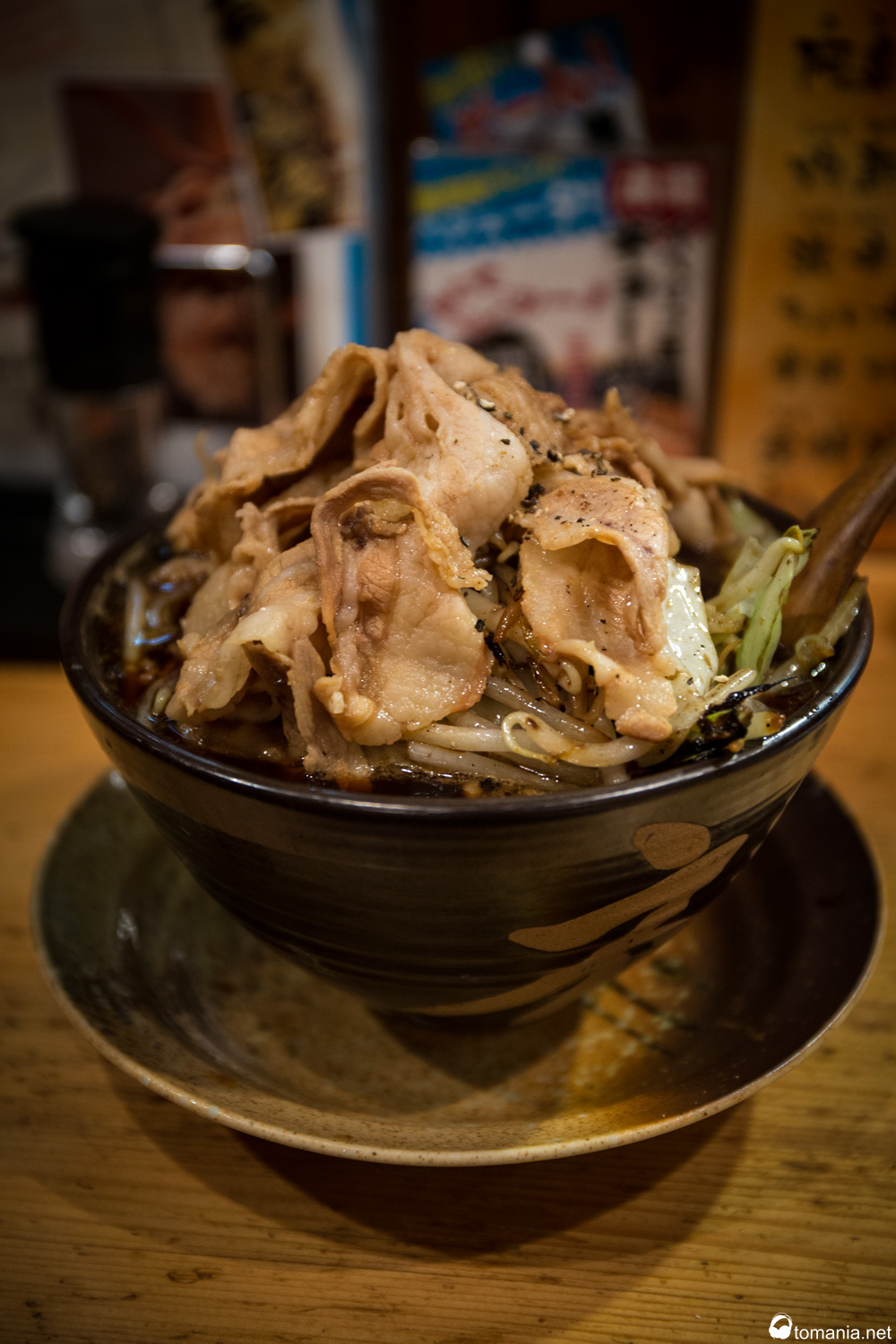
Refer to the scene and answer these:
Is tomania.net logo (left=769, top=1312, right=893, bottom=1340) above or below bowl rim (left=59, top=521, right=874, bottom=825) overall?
below

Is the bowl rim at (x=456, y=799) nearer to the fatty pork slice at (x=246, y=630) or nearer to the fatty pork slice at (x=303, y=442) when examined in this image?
the fatty pork slice at (x=246, y=630)

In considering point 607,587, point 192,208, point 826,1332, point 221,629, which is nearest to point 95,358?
point 192,208

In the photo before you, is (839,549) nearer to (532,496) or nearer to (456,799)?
(532,496)

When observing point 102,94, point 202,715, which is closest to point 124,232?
point 102,94

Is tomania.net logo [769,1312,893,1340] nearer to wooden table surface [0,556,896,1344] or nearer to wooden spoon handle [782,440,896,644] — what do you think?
wooden table surface [0,556,896,1344]

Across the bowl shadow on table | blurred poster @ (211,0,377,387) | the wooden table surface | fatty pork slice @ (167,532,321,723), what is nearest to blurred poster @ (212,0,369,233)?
blurred poster @ (211,0,377,387)

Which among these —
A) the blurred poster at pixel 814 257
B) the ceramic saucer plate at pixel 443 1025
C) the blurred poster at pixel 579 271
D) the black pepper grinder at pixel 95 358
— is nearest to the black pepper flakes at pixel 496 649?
the ceramic saucer plate at pixel 443 1025
